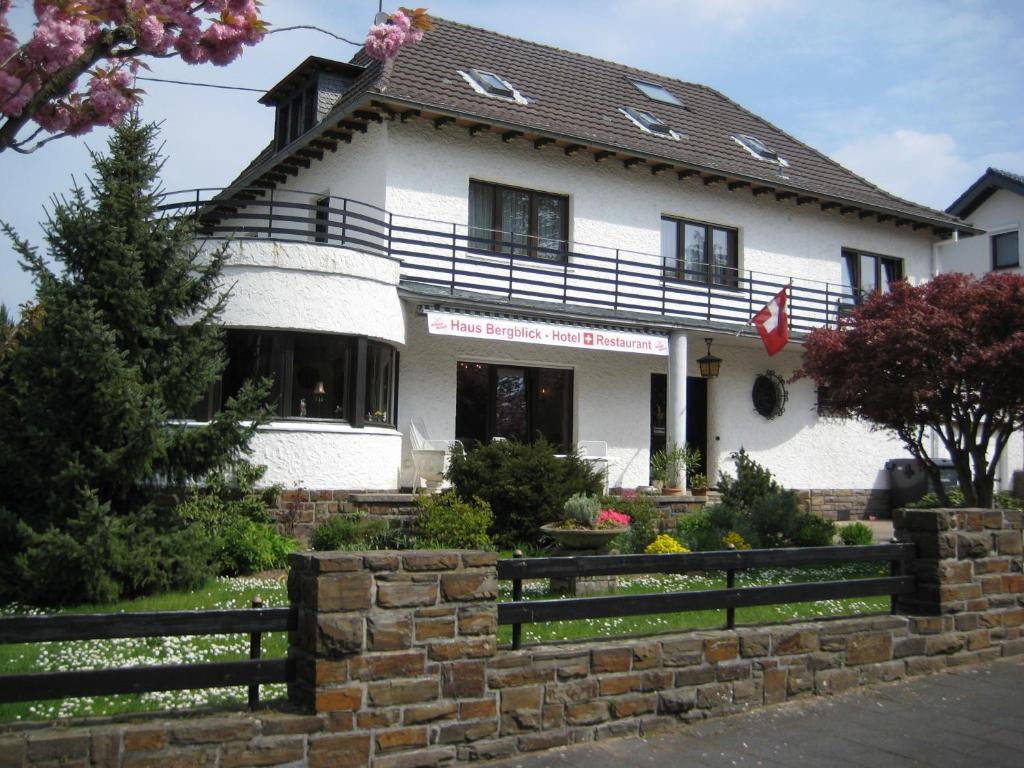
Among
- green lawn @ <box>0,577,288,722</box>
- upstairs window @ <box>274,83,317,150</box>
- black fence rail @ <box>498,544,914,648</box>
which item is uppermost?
upstairs window @ <box>274,83,317,150</box>

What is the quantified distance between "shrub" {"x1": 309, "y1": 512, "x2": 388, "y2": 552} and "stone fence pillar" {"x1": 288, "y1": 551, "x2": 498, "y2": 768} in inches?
246

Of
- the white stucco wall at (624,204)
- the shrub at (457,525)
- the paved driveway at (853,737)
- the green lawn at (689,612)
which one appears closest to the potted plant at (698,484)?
the white stucco wall at (624,204)

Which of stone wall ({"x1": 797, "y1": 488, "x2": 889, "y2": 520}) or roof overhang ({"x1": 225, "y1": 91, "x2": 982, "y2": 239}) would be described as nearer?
roof overhang ({"x1": 225, "y1": 91, "x2": 982, "y2": 239})

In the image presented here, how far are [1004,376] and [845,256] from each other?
10827 mm

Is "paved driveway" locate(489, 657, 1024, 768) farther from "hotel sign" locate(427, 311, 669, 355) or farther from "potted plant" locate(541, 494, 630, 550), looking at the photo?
"hotel sign" locate(427, 311, 669, 355)

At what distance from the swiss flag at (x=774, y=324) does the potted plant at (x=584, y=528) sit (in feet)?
24.2

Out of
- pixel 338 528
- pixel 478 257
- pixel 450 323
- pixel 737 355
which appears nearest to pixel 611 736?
pixel 338 528

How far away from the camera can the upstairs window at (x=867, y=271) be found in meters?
21.7

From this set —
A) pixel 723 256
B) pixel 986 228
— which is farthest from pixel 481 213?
pixel 986 228

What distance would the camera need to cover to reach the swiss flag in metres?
17.0

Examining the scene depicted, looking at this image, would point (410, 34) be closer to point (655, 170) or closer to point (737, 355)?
point (655, 170)

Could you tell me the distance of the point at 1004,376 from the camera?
37.9 feet

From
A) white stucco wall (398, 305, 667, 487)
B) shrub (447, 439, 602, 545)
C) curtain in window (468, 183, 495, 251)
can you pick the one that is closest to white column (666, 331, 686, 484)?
white stucco wall (398, 305, 667, 487)

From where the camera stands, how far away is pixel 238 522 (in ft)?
37.7
